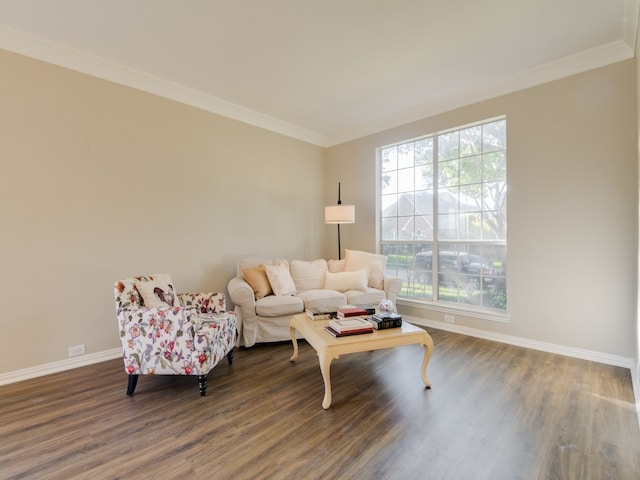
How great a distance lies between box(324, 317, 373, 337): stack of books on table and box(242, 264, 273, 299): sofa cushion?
1342mm

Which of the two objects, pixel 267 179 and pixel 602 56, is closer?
pixel 602 56

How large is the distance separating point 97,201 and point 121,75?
1274 mm

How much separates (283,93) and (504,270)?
3.22 metres

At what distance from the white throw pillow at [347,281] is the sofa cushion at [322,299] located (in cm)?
21

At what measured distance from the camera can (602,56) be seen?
2.79 meters

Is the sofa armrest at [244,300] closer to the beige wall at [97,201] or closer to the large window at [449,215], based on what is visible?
the beige wall at [97,201]

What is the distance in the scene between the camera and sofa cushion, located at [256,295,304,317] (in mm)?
3318

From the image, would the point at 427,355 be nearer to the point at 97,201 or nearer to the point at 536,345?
the point at 536,345

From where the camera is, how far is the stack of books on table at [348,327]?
2293mm

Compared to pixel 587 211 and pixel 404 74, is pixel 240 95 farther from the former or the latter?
pixel 587 211

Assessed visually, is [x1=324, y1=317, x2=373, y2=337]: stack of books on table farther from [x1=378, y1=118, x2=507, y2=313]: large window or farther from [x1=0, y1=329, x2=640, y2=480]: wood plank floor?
[x1=378, y1=118, x2=507, y2=313]: large window

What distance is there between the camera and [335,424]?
194cm

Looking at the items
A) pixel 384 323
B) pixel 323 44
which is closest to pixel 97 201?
pixel 323 44

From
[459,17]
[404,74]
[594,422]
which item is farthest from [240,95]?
[594,422]
